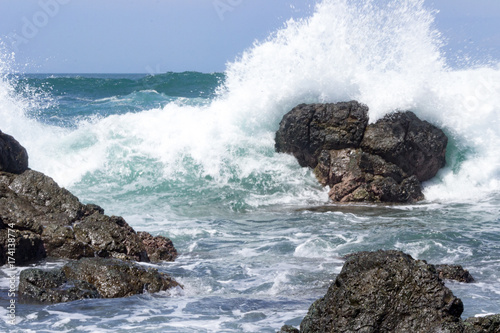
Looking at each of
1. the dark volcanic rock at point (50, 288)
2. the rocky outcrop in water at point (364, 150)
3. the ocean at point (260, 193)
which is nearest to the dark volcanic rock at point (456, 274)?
the ocean at point (260, 193)

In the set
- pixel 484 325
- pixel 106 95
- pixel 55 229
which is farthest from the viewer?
pixel 106 95

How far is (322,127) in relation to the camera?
37.3ft

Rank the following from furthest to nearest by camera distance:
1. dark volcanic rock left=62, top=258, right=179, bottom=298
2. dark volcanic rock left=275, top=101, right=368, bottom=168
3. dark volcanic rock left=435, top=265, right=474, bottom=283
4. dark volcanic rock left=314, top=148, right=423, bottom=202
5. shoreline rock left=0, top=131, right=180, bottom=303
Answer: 1. dark volcanic rock left=275, top=101, right=368, bottom=168
2. dark volcanic rock left=314, top=148, right=423, bottom=202
3. dark volcanic rock left=435, top=265, right=474, bottom=283
4. dark volcanic rock left=62, top=258, right=179, bottom=298
5. shoreline rock left=0, top=131, right=180, bottom=303

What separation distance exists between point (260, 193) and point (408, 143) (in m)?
3.01

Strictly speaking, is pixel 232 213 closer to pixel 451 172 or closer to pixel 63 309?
pixel 451 172

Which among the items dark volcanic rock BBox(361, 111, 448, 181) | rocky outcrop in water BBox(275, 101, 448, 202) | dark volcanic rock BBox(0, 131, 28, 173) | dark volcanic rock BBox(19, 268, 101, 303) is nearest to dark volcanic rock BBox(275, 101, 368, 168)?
rocky outcrop in water BBox(275, 101, 448, 202)

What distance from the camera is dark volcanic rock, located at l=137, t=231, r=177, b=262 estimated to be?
7010mm

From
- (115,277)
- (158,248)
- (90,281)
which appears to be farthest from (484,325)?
(158,248)

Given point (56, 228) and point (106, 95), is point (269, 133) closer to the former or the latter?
point (56, 228)

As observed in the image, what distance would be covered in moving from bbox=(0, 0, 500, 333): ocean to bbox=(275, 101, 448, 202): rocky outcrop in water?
0.33m

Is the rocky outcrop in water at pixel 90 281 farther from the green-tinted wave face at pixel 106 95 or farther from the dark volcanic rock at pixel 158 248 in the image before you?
the green-tinted wave face at pixel 106 95

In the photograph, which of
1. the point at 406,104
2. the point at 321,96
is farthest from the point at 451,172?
the point at 321,96

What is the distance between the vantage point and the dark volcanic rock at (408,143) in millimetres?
10805

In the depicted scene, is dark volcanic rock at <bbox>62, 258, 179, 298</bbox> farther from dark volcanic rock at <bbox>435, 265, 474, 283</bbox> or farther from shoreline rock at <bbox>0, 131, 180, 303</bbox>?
dark volcanic rock at <bbox>435, 265, 474, 283</bbox>
